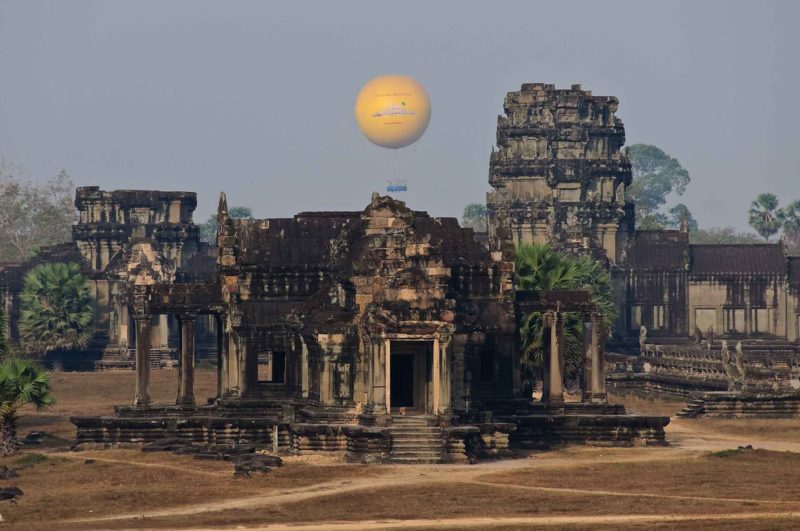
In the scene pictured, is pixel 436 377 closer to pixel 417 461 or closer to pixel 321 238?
pixel 417 461

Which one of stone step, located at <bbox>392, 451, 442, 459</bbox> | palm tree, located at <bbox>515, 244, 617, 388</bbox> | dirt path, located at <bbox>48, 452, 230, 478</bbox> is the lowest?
dirt path, located at <bbox>48, 452, 230, 478</bbox>

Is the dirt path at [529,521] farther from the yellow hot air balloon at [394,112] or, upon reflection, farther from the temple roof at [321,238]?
the yellow hot air balloon at [394,112]

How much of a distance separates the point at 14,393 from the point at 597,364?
21728mm

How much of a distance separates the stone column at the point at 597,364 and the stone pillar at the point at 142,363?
16608 mm

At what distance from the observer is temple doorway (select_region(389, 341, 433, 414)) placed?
74562 millimetres

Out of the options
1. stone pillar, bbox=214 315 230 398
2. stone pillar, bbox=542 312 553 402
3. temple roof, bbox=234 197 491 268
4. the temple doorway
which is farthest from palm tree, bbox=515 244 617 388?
stone pillar, bbox=214 315 230 398

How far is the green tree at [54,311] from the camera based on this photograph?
127938 millimetres

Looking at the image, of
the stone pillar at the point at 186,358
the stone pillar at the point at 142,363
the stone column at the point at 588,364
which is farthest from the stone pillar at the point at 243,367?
the stone column at the point at 588,364

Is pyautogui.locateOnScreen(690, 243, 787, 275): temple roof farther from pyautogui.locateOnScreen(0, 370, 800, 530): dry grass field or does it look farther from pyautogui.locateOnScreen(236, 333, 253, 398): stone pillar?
pyautogui.locateOnScreen(236, 333, 253, 398): stone pillar

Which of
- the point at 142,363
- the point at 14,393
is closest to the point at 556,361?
the point at 142,363

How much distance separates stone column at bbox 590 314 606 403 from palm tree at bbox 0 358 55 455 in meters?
20.4

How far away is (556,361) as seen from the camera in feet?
268

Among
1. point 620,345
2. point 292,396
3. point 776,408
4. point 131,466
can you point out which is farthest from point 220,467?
point 620,345

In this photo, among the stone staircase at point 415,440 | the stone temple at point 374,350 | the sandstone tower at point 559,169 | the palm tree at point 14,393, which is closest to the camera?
the stone staircase at point 415,440
